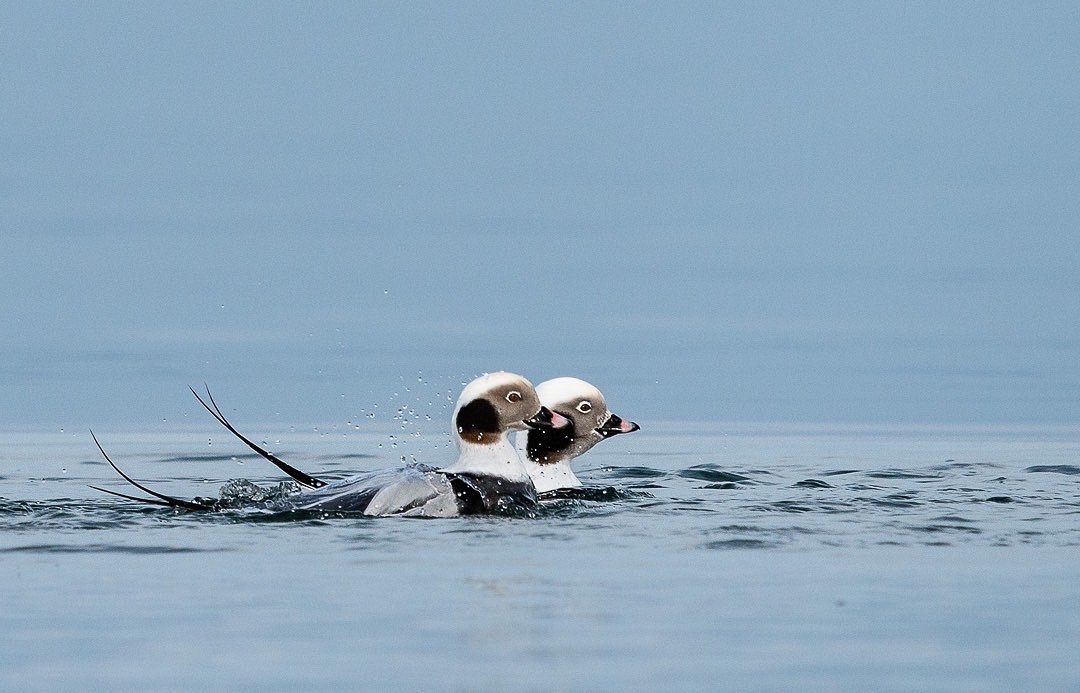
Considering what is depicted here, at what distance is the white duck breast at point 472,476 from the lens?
10.2 meters

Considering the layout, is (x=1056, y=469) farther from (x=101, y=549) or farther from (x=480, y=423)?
(x=101, y=549)

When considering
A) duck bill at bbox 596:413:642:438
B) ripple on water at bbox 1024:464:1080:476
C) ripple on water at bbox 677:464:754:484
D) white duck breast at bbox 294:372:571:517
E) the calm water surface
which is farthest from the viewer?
ripple on water at bbox 1024:464:1080:476

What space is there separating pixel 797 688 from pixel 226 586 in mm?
2826

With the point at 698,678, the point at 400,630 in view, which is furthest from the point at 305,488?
the point at 698,678

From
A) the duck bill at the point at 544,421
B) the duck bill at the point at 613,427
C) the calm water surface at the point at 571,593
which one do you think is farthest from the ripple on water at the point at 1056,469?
the duck bill at the point at 544,421

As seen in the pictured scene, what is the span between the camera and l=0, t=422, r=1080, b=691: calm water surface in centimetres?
555

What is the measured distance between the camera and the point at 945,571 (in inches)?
314

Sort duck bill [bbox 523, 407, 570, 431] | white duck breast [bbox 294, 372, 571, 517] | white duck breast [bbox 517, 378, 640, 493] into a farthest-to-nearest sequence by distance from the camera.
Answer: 1. white duck breast [bbox 517, 378, 640, 493]
2. duck bill [bbox 523, 407, 570, 431]
3. white duck breast [bbox 294, 372, 571, 517]

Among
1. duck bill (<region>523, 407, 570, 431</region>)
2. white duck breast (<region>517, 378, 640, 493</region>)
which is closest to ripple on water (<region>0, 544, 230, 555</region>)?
duck bill (<region>523, 407, 570, 431</region>)

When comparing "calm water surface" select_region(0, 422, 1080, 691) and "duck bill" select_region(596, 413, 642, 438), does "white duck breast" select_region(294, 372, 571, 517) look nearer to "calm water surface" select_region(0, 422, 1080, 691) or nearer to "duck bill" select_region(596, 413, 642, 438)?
"calm water surface" select_region(0, 422, 1080, 691)

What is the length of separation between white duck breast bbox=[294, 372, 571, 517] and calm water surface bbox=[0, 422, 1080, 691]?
0.72 feet

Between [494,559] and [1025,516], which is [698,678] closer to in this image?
[494,559]

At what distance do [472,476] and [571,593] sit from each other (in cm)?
346

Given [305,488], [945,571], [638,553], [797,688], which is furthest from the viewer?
[305,488]
